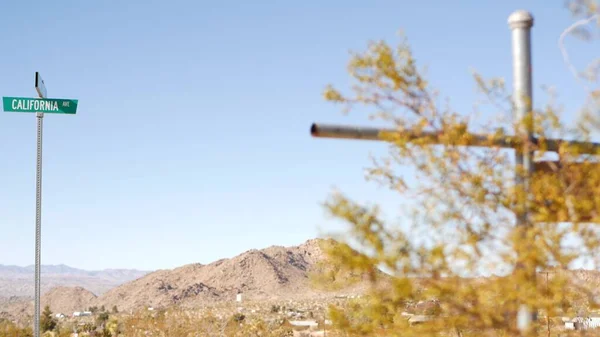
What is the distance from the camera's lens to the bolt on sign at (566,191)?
4.62 m

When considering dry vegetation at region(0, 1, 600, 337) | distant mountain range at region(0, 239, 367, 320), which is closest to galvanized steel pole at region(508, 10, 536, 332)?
dry vegetation at region(0, 1, 600, 337)

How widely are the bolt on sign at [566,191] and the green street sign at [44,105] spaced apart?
594cm

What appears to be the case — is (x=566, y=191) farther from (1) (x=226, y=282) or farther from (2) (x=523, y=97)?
(1) (x=226, y=282)

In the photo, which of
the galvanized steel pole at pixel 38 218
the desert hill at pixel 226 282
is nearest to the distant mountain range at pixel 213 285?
the desert hill at pixel 226 282

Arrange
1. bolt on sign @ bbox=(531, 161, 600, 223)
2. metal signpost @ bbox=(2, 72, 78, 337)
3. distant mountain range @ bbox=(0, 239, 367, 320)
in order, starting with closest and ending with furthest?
1. bolt on sign @ bbox=(531, 161, 600, 223)
2. metal signpost @ bbox=(2, 72, 78, 337)
3. distant mountain range @ bbox=(0, 239, 367, 320)

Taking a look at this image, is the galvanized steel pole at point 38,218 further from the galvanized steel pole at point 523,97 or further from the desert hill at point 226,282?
the desert hill at point 226,282

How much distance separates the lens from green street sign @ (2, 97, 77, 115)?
906cm

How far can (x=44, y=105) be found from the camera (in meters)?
9.13

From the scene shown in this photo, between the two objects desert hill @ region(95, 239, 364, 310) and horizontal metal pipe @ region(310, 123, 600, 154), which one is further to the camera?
desert hill @ region(95, 239, 364, 310)

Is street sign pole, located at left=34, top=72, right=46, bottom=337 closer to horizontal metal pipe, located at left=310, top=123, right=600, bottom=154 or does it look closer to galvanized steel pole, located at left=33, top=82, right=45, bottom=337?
galvanized steel pole, located at left=33, top=82, right=45, bottom=337

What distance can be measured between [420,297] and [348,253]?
496 millimetres

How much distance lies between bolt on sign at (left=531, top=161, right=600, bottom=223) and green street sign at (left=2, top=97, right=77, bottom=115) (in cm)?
594

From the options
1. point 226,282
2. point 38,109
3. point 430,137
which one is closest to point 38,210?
point 38,109

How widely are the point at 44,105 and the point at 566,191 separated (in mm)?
6348
